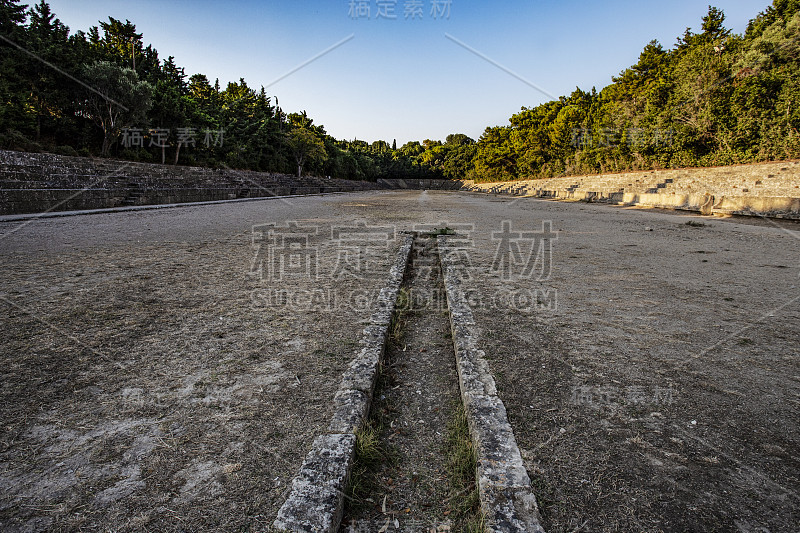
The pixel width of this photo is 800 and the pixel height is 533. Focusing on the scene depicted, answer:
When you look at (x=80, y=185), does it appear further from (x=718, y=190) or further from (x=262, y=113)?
(x=262, y=113)

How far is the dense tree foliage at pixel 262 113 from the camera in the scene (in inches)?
683

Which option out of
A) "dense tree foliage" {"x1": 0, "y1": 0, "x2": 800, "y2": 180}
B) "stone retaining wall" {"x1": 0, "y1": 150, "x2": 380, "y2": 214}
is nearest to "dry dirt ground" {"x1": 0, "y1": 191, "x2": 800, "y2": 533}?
"stone retaining wall" {"x1": 0, "y1": 150, "x2": 380, "y2": 214}

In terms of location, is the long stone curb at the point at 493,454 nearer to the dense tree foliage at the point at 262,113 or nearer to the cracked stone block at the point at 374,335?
the cracked stone block at the point at 374,335

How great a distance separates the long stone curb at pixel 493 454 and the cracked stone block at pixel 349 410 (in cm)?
48

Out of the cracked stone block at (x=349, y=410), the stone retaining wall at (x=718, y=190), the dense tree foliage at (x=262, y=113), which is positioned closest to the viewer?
the cracked stone block at (x=349, y=410)

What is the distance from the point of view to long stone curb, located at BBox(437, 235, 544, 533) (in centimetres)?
110

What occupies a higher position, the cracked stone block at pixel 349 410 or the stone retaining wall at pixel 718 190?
the stone retaining wall at pixel 718 190

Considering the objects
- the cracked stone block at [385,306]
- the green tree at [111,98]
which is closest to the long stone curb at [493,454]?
the cracked stone block at [385,306]

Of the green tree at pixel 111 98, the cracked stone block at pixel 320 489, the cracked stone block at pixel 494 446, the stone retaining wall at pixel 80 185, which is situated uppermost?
the green tree at pixel 111 98

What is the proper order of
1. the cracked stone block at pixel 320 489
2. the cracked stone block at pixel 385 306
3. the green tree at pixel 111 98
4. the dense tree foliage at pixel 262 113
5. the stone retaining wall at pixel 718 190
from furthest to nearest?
1. the green tree at pixel 111 98
2. the dense tree foliage at pixel 262 113
3. the stone retaining wall at pixel 718 190
4. the cracked stone block at pixel 385 306
5. the cracked stone block at pixel 320 489

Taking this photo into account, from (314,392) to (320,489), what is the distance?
0.63 meters

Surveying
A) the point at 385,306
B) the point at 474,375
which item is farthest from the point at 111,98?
the point at 474,375

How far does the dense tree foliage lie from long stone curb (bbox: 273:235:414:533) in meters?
19.9

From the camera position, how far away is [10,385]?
1.75m
